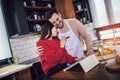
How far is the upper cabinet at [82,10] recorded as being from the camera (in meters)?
4.02

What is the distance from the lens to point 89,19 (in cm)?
402

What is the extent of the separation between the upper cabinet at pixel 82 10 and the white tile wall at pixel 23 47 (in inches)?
49.7

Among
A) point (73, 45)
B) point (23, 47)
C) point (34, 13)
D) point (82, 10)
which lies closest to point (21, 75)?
point (23, 47)

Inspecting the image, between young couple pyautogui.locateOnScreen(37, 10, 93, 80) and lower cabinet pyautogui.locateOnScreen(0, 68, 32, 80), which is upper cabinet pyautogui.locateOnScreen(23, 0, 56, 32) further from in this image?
young couple pyautogui.locateOnScreen(37, 10, 93, 80)

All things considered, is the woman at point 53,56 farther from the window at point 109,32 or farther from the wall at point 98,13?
the window at point 109,32

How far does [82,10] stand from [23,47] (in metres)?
1.66

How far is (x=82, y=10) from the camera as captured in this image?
13.6 feet

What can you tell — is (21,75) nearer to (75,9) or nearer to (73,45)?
(73,45)

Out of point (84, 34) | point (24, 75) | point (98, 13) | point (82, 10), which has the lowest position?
point (24, 75)

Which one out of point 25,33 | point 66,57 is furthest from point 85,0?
point 66,57

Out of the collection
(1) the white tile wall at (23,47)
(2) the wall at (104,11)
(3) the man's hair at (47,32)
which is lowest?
(1) the white tile wall at (23,47)

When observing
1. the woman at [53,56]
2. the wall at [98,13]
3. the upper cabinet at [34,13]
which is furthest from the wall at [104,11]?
the woman at [53,56]

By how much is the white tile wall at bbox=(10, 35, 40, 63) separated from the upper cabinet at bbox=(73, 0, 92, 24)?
49.7 inches

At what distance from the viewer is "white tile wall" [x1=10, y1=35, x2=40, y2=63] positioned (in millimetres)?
3447
